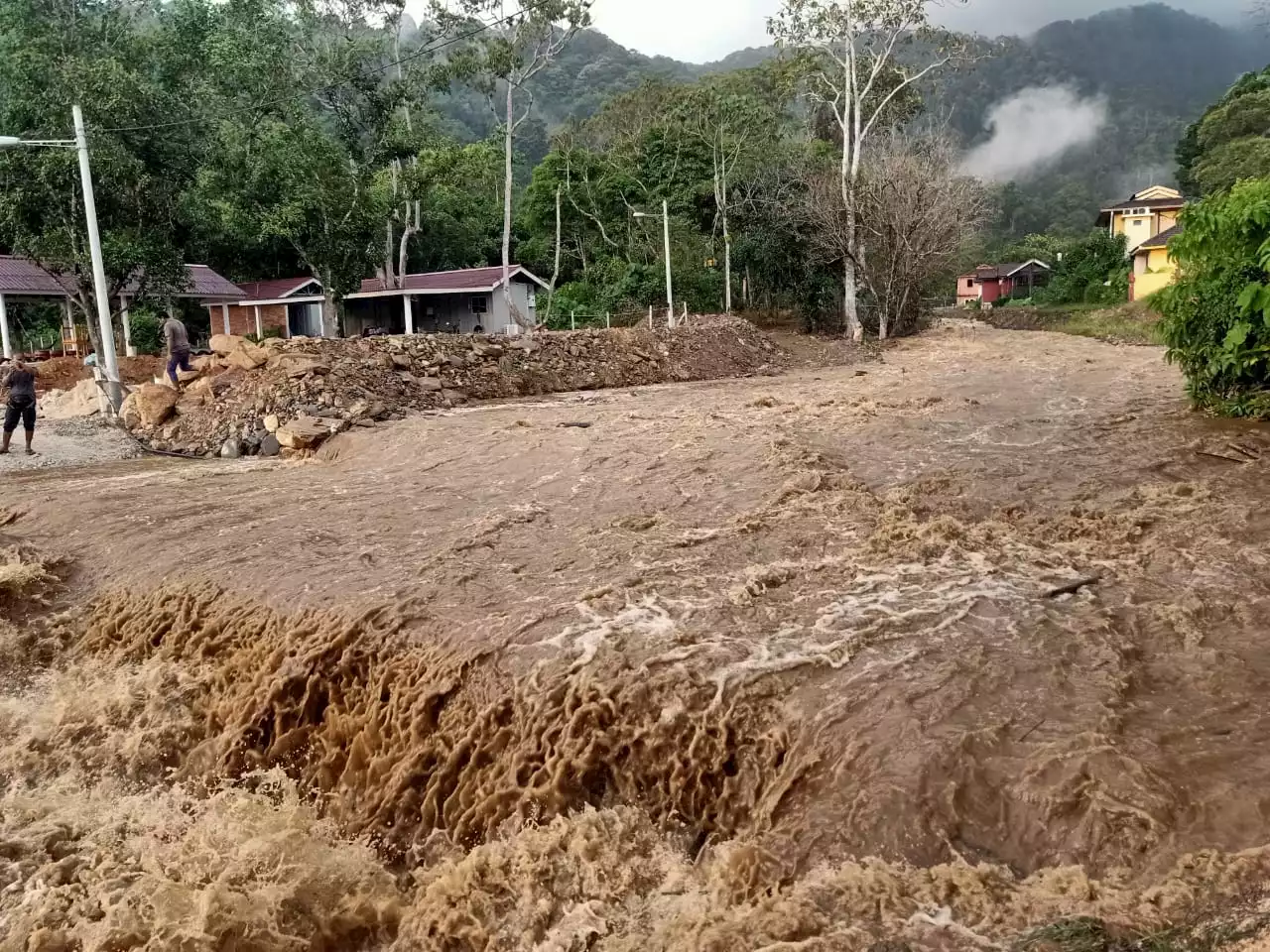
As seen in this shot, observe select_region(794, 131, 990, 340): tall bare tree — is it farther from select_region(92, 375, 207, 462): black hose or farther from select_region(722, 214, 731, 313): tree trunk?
select_region(92, 375, 207, 462): black hose

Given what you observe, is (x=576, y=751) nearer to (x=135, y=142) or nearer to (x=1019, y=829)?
(x=1019, y=829)

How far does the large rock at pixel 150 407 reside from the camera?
1421 centimetres

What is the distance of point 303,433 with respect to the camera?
12516 millimetres

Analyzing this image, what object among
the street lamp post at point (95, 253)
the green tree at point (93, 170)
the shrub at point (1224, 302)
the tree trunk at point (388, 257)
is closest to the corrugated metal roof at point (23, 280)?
the green tree at point (93, 170)

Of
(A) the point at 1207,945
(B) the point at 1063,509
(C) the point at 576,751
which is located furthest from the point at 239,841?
(B) the point at 1063,509

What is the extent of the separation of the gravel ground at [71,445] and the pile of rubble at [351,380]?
0.43 m

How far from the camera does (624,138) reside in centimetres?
3697

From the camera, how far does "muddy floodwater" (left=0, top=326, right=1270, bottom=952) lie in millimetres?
3566

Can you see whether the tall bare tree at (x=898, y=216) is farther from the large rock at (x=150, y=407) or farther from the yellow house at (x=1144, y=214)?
the yellow house at (x=1144, y=214)

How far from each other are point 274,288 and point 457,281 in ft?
20.0

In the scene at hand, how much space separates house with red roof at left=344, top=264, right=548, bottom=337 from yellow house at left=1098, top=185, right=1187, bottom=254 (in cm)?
2886

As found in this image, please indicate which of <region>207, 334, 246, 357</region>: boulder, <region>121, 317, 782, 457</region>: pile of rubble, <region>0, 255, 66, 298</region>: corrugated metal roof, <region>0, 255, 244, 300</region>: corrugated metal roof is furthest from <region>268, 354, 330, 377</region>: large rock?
<region>0, 255, 66, 298</region>: corrugated metal roof

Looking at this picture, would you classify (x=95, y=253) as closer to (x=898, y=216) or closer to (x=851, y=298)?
(x=851, y=298)

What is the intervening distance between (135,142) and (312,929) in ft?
70.5
